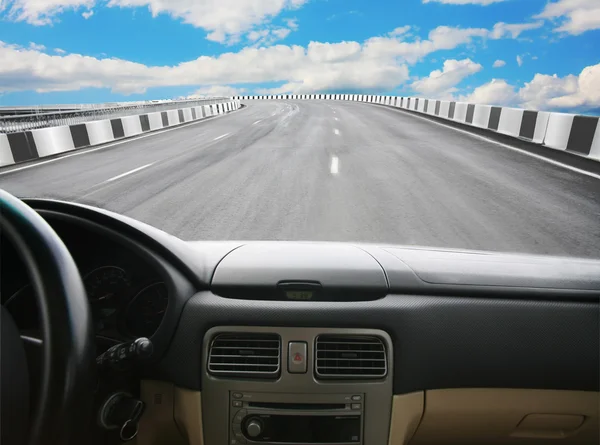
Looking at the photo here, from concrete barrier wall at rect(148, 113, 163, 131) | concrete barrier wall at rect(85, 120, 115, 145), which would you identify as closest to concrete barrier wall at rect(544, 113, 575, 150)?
concrete barrier wall at rect(85, 120, 115, 145)

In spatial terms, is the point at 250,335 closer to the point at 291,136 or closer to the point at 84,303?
the point at 84,303

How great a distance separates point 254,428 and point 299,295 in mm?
604

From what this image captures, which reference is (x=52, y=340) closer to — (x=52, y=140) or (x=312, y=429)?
(x=312, y=429)

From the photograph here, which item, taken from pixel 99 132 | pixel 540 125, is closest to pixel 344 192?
pixel 540 125

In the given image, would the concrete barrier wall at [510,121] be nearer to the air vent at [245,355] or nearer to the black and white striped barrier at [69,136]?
the black and white striped barrier at [69,136]

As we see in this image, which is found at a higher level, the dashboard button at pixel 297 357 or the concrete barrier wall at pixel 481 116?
the dashboard button at pixel 297 357

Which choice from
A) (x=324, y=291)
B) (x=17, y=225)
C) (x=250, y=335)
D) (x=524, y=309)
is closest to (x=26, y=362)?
(x=17, y=225)

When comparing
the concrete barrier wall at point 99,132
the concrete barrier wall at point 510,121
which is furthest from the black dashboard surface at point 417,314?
the concrete barrier wall at point 99,132

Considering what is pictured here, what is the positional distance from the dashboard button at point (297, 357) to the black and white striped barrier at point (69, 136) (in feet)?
43.5

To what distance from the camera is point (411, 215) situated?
23.5ft

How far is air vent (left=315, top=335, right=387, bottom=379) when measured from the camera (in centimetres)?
243

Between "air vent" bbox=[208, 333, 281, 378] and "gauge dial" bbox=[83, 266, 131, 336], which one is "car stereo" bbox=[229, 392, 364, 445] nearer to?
"air vent" bbox=[208, 333, 281, 378]

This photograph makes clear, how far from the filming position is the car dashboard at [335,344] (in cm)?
245

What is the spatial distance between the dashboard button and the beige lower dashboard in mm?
447
